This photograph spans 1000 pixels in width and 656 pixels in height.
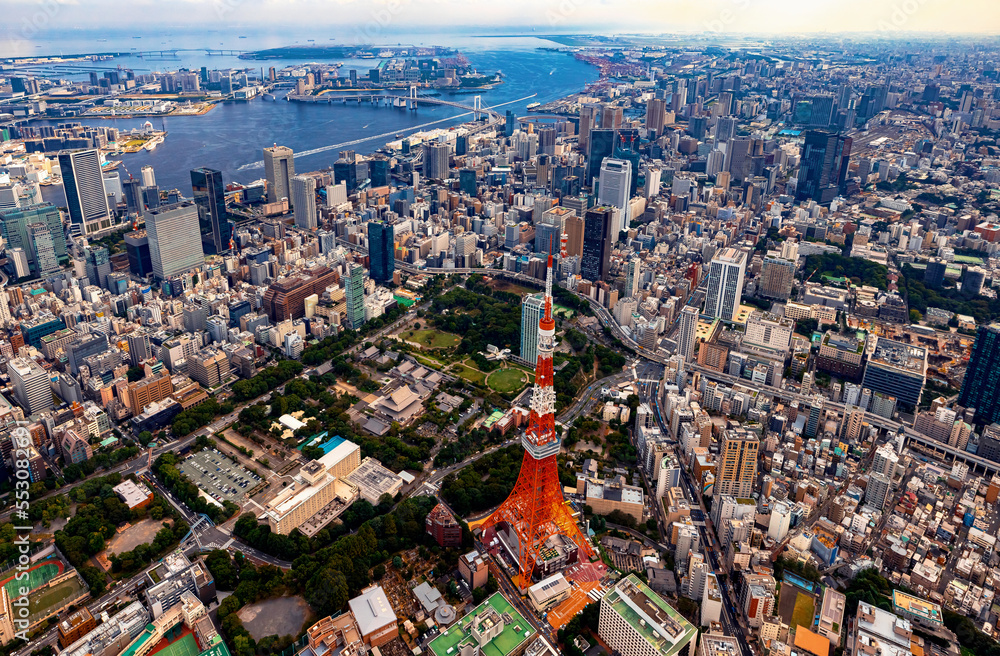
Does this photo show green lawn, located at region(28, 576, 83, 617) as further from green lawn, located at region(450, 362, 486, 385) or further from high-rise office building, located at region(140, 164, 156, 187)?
high-rise office building, located at region(140, 164, 156, 187)

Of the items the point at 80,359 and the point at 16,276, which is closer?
the point at 80,359

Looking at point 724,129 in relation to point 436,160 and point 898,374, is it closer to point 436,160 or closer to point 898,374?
point 436,160

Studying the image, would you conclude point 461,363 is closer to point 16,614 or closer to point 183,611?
point 183,611

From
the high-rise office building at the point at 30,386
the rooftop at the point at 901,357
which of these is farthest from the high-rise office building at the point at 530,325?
the high-rise office building at the point at 30,386

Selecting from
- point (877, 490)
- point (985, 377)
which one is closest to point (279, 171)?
point (877, 490)

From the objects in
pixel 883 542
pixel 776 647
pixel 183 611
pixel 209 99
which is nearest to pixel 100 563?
pixel 183 611

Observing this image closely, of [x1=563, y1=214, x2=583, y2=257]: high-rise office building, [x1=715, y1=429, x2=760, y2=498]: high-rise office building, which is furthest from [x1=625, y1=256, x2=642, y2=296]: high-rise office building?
[x1=715, y1=429, x2=760, y2=498]: high-rise office building
